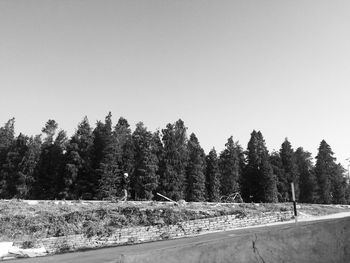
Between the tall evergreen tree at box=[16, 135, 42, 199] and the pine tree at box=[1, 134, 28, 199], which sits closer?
the tall evergreen tree at box=[16, 135, 42, 199]

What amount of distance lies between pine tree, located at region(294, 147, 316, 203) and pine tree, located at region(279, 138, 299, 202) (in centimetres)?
222

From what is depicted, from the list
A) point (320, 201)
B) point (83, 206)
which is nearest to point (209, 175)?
point (320, 201)

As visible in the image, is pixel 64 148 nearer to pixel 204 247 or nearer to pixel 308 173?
pixel 308 173

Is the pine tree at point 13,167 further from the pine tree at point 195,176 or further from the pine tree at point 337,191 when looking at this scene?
the pine tree at point 337,191

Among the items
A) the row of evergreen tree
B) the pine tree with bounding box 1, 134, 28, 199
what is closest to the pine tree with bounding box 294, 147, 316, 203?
the row of evergreen tree

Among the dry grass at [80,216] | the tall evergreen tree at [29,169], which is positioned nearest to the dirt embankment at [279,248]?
the dry grass at [80,216]

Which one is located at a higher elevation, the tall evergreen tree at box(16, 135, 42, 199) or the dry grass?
the tall evergreen tree at box(16, 135, 42, 199)

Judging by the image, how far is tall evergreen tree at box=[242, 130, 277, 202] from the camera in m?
61.6

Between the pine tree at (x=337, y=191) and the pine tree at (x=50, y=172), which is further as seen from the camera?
the pine tree at (x=337, y=191)

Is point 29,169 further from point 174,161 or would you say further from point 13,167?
point 174,161

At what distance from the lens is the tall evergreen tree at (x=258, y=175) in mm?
61625

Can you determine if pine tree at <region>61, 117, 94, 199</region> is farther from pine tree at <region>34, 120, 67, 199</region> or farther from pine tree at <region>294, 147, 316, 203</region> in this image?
pine tree at <region>294, 147, 316, 203</region>

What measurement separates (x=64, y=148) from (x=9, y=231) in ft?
128

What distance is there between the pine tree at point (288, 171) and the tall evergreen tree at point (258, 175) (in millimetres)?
5357
